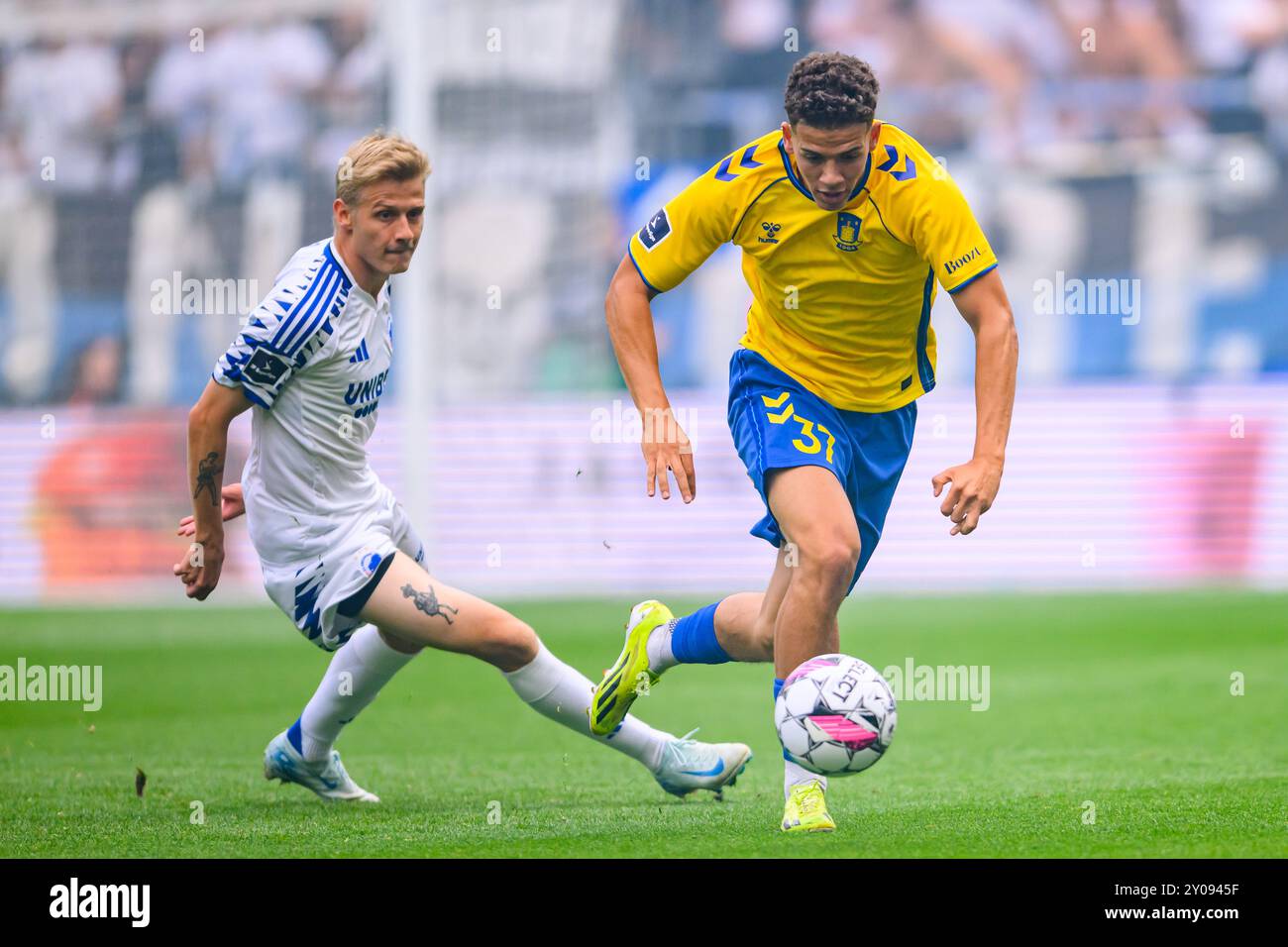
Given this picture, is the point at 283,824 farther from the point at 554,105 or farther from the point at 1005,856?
the point at 554,105

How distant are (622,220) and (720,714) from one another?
436 inches

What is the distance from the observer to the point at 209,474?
5055 mm

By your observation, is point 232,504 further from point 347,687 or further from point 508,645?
point 508,645

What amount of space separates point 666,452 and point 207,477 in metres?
1.42

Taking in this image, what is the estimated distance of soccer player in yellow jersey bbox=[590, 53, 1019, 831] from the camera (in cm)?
476

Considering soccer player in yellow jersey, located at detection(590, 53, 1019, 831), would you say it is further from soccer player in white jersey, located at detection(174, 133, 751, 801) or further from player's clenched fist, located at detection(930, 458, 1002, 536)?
soccer player in white jersey, located at detection(174, 133, 751, 801)

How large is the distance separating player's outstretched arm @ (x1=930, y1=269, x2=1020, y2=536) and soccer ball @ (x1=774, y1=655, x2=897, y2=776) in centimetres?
52

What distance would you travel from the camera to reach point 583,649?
11.2 meters

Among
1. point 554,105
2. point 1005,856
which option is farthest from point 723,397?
point 1005,856

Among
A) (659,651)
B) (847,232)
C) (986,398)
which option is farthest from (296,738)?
(986,398)

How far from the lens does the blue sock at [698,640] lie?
5.55 meters

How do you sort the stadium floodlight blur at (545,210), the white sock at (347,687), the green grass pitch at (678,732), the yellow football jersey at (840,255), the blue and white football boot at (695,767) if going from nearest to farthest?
the green grass pitch at (678,732) < the yellow football jersey at (840,255) < the blue and white football boot at (695,767) < the white sock at (347,687) < the stadium floodlight blur at (545,210)

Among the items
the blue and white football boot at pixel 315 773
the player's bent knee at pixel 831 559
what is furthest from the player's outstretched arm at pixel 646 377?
the blue and white football boot at pixel 315 773

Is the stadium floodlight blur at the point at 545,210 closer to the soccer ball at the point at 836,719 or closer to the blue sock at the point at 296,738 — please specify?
the blue sock at the point at 296,738
